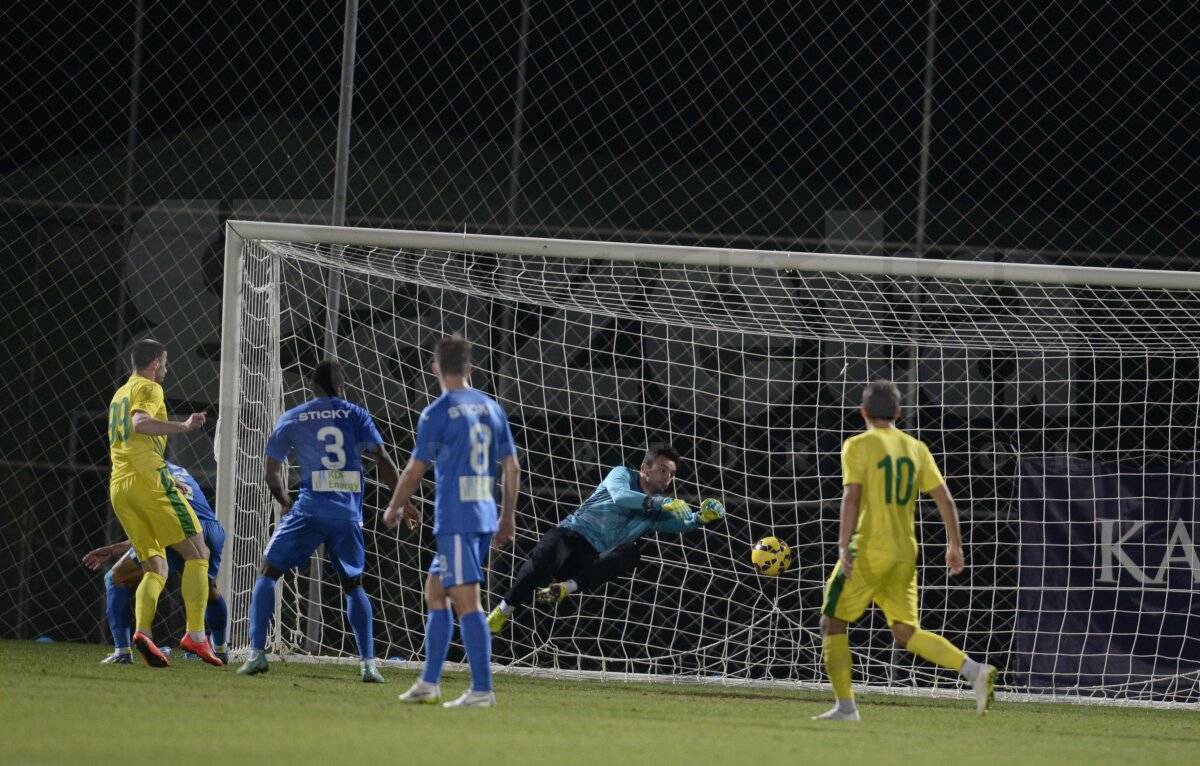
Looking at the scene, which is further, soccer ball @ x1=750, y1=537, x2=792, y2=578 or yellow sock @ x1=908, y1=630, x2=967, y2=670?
soccer ball @ x1=750, y1=537, x2=792, y2=578

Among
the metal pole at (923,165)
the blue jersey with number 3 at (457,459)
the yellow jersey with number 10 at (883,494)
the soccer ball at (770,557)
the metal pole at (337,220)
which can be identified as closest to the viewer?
the blue jersey with number 3 at (457,459)

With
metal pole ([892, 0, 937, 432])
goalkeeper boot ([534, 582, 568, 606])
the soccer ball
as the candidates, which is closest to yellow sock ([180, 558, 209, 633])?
goalkeeper boot ([534, 582, 568, 606])

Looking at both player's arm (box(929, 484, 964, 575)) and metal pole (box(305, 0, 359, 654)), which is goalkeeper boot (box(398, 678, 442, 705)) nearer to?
player's arm (box(929, 484, 964, 575))

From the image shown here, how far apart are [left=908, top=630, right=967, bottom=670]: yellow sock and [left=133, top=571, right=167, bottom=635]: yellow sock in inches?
171

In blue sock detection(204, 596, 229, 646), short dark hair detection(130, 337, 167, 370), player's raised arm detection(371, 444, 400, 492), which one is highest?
short dark hair detection(130, 337, 167, 370)

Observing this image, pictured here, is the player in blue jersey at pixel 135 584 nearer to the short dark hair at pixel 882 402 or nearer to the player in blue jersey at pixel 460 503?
the player in blue jersey at pixel 460 503

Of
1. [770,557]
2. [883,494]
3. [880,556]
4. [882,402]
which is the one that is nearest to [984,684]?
[880,556]

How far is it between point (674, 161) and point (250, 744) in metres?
9.11

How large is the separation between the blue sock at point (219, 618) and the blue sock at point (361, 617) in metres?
1.41

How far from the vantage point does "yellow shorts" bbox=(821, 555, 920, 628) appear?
274 inches

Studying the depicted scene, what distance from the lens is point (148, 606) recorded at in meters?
8.35

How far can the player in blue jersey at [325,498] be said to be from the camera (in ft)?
26.2

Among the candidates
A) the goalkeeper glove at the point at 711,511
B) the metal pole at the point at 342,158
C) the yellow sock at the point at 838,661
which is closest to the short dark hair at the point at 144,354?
the metal pole at the point at 342,158

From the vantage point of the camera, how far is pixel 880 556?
695 centimetres
